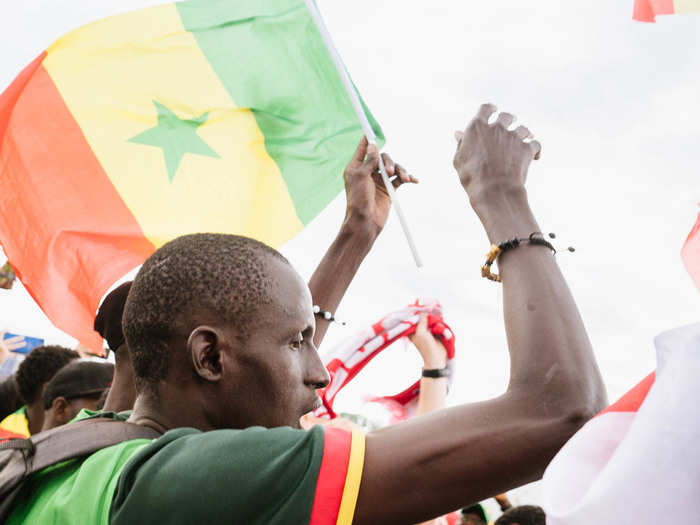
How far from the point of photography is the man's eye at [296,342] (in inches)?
75.8

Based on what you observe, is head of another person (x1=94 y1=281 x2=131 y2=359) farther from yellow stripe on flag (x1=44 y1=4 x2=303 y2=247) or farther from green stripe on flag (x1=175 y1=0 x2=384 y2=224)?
green stripe on flag (x1=175 y1=0 x2=384 y2=224)

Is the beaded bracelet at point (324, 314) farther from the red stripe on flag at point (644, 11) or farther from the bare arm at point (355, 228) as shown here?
the red stripe on flag at point (644, 11)

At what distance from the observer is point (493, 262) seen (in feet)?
5.81

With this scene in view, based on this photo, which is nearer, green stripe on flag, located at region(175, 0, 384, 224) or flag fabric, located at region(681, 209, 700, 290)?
flag fabric, located at region(681, 209, 700, 290)

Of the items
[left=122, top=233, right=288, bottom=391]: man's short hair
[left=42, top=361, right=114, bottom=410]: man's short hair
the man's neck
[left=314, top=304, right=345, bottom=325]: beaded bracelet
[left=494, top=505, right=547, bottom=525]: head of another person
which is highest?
[left=122, top=233, right=288, bottom=391]: man's short hair

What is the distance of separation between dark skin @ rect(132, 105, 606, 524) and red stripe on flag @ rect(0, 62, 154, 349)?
116 inches

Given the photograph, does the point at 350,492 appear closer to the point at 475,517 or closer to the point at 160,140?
the point at 160,140

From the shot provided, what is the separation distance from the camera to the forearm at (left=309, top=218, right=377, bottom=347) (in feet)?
9.77

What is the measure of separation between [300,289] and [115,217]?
10.1 feet

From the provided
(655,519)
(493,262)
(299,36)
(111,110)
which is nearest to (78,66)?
(111,110)

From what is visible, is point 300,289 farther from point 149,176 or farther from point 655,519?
point 149,176

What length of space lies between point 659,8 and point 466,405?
2720 millimetres

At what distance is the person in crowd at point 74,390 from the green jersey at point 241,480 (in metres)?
3.18

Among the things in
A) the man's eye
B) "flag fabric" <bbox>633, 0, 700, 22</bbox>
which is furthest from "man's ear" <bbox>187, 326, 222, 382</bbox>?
"flag fabric" <bbox>633, 0, 700, 22</bbox>
